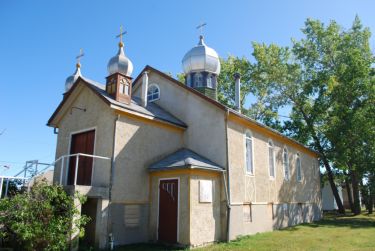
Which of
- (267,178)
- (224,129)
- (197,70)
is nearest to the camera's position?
(224,129)

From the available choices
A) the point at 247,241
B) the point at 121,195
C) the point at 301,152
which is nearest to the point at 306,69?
the point at 301,152

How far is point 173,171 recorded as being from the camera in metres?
12.6

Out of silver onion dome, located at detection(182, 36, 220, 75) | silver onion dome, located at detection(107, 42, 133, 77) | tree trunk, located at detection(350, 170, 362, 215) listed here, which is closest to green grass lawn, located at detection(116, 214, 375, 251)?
silver onion dome, located at detection(107, 42, 133, 77)

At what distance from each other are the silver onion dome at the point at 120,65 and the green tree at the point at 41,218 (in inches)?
240

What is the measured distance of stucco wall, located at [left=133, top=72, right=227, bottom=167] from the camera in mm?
14117

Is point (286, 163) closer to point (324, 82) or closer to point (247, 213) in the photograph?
point (247, 213)

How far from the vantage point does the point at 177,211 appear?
1221 cm

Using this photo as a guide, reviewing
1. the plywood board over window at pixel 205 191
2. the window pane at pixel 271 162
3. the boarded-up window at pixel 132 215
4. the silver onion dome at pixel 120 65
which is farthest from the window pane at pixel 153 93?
the window pane at pixel 271 162

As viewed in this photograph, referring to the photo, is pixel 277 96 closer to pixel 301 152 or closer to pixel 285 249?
pixel 301 152

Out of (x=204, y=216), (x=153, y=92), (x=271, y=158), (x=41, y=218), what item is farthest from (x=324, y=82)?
(x=41, y=218)

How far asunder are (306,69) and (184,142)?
2089cm

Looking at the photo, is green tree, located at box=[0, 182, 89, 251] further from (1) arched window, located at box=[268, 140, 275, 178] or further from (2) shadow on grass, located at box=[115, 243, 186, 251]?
(1) arched window, located at box=[268, 140, 275, 178]

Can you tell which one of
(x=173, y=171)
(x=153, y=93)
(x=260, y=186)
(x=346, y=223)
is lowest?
(x=346, y=223)

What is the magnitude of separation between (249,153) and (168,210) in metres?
5.42
